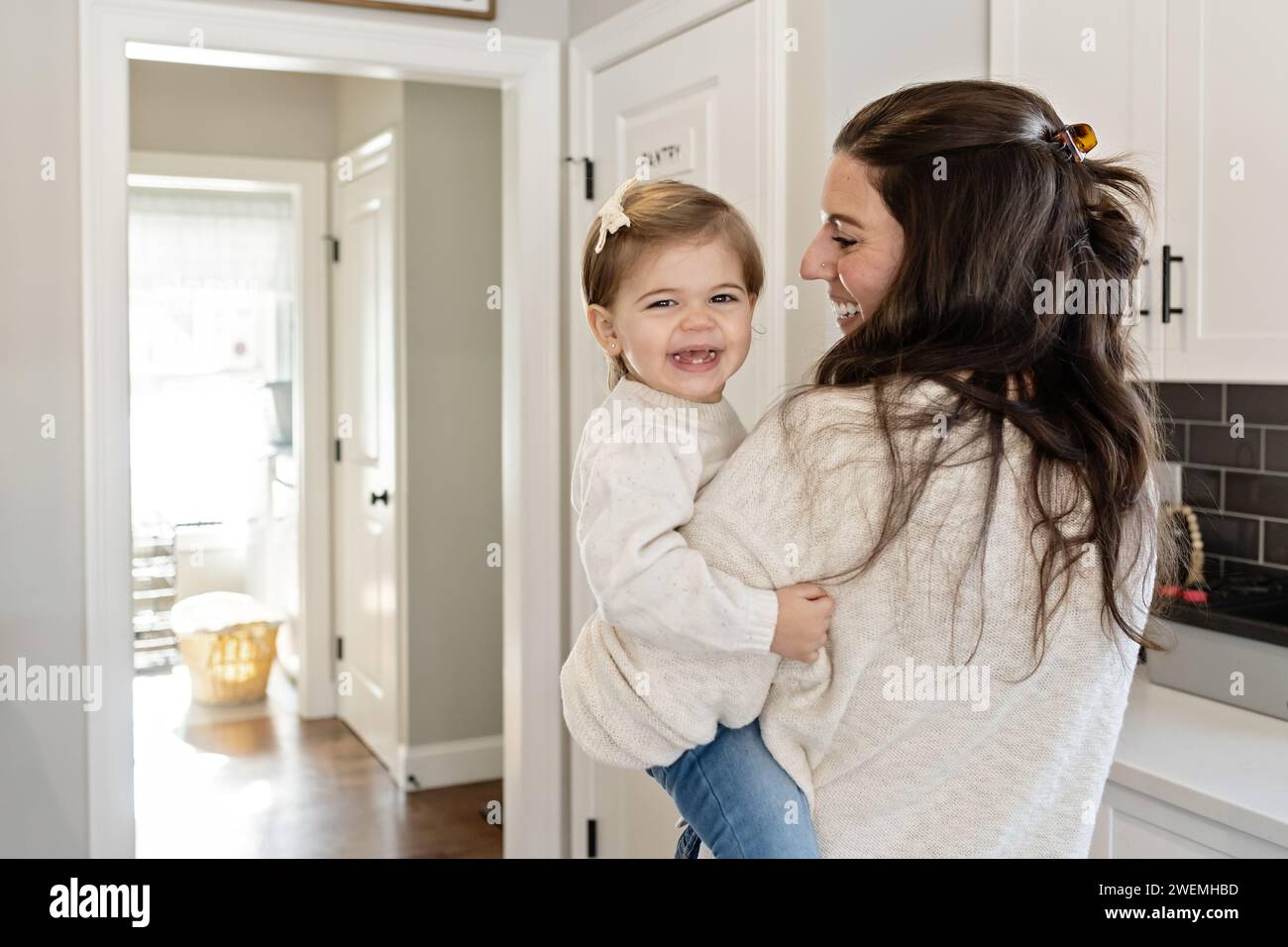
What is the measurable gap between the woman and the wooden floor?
2.72 meters

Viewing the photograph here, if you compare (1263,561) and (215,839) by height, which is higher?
(1263,561)

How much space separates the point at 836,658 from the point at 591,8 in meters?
2.17

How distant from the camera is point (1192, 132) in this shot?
191 centimetres

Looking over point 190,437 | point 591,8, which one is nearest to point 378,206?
point 591,8

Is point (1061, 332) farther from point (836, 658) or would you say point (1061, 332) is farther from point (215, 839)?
point (215, 839)

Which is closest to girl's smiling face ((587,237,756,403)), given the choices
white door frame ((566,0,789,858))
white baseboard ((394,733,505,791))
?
white door frame ((566,0,789,858))

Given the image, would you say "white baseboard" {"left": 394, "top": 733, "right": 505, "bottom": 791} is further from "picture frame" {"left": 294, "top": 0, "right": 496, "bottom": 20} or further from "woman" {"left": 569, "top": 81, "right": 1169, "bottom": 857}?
"woman" {"left": 569, "top": 81, "right": 1169, "bottom": 857}

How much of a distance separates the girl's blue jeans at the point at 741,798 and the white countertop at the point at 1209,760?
826mm

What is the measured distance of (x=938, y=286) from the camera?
1017mm

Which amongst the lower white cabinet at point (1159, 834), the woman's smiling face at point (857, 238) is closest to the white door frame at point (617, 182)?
the lower white cabinet at point (1159, 834)

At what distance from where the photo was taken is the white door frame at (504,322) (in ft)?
8.25

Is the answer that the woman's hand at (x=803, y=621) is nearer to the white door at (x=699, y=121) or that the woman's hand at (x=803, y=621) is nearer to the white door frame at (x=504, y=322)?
the white door at (x=699, y=121)

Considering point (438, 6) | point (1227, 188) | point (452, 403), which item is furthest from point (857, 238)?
point (452, 403)

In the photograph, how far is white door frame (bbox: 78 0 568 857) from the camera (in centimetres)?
252
